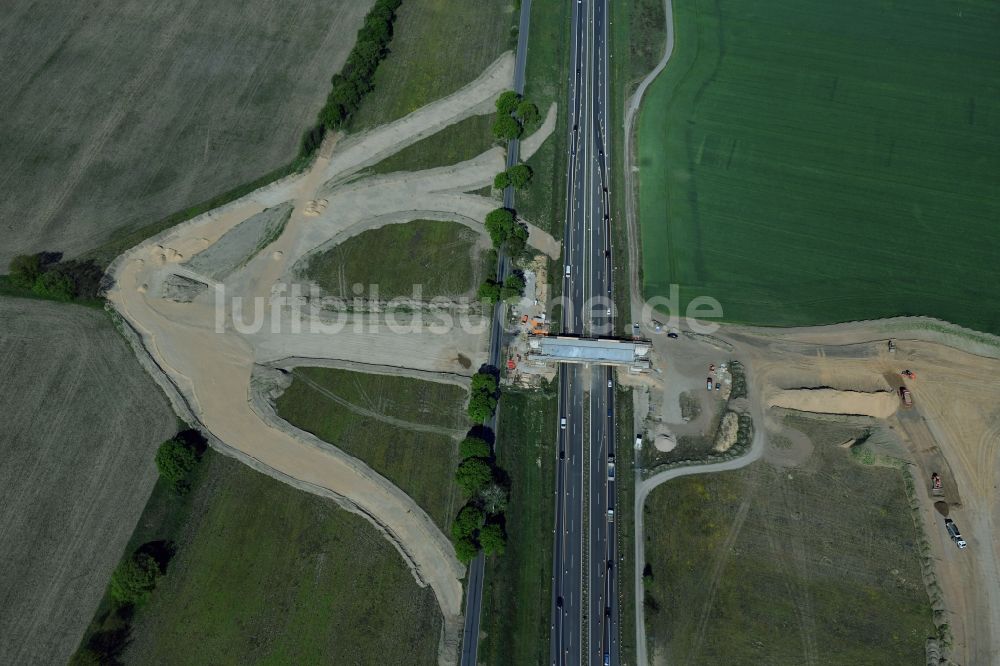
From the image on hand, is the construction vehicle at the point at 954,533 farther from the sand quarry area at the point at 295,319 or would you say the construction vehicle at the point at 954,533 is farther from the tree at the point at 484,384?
the sand quarry area at the point at 295,319

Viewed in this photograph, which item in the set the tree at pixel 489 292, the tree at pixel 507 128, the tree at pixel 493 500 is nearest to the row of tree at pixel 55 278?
the tree at pixel 489 292

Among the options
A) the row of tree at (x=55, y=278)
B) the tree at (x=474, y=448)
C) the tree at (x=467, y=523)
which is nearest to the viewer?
the tree at (x=467, y=523)

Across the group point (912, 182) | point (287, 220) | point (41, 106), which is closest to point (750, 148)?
point (912, 182)

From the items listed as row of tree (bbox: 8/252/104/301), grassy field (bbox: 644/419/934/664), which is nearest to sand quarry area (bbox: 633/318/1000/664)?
grassy field (bbox: 644/419/934/664)

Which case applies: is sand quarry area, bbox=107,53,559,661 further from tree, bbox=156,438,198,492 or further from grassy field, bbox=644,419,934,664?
grassy field, bbox=644,419,934,664

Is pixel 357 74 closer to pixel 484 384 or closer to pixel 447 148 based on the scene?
pixel 447 148

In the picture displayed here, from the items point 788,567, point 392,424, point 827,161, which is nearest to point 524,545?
point 392,424

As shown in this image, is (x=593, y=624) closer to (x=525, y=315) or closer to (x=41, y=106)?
(x=525, y=315)
